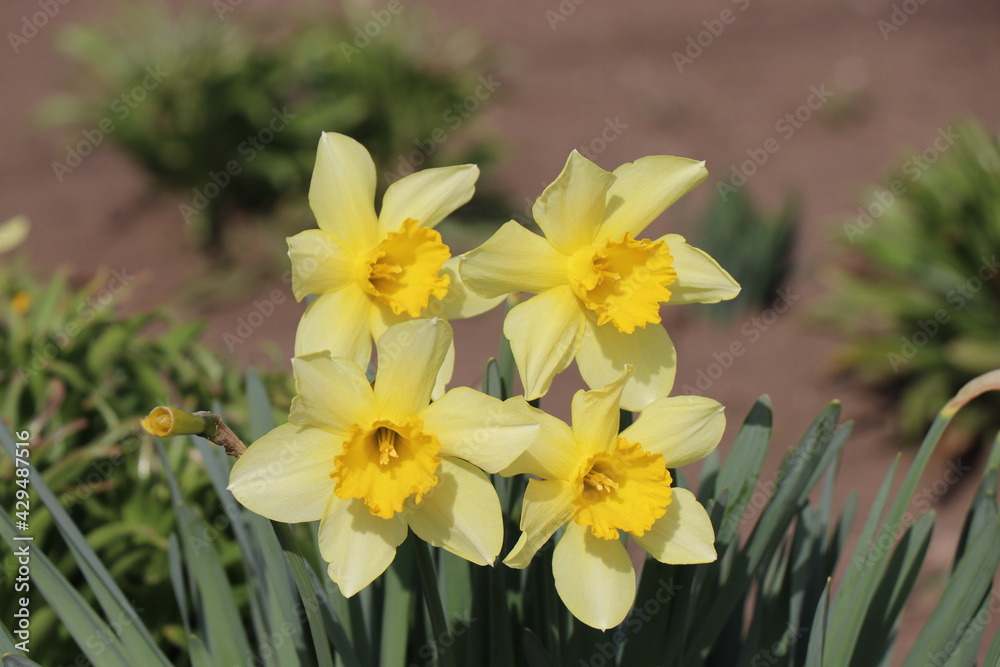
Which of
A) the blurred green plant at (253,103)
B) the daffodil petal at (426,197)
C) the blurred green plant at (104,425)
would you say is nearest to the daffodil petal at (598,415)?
the daffodil petal at (426,197)

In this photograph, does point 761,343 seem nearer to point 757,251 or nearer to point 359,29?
point 757,251

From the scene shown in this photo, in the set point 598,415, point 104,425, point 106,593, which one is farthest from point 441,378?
point 104,425

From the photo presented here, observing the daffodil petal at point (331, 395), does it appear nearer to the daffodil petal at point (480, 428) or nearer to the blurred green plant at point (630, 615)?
the daffodil petal at point (480, 428)

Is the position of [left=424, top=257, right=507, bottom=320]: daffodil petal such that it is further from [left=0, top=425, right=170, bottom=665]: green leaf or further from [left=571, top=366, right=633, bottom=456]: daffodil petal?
[left=0, top=425, right=170, bottom=665]: green leaf

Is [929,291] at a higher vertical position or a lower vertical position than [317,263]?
lower

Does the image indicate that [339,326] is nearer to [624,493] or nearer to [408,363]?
[408,363]

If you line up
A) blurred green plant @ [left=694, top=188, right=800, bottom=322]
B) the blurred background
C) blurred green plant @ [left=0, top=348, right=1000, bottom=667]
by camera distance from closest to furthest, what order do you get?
blurred green plant @ [left=0, top=348, right=1000, bottom=667], the blurred background, blurred green plant @ [left=694, top=188, right=800, bottom=322]

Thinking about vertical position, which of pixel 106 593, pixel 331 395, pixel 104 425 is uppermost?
pixel 331 395

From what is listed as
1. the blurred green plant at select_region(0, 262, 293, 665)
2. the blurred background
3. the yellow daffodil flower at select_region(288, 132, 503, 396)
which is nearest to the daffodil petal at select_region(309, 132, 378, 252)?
the yellow daffodil flower at select_region(288, 132, 503, 396)
